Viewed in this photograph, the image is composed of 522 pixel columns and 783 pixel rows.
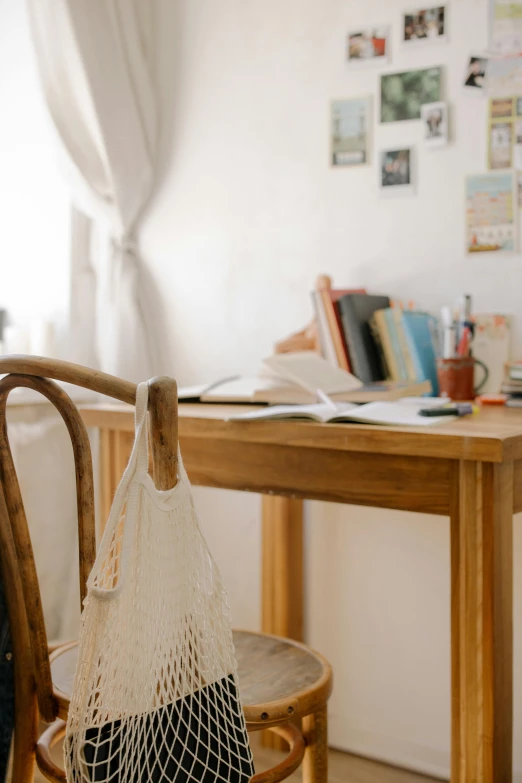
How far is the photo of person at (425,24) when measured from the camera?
1667mm

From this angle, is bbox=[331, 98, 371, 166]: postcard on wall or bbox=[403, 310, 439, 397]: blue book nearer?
bbox=[403, 310, 439, 397]: blue book

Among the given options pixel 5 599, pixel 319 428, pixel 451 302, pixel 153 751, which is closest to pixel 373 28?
pixel 451 302

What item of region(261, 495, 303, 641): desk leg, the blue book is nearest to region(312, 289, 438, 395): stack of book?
the blue book

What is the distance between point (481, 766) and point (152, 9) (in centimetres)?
185

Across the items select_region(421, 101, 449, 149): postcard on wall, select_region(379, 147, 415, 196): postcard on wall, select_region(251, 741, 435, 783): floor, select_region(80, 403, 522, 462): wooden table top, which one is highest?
select_region(421, 101, 449, 149): postcard on wall

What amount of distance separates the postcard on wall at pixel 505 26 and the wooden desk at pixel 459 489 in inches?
30.7

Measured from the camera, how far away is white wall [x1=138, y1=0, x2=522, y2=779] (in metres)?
1.69

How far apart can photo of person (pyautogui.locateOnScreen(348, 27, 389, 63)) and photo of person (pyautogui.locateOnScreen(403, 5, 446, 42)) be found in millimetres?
50

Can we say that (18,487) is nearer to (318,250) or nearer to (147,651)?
(147,651)

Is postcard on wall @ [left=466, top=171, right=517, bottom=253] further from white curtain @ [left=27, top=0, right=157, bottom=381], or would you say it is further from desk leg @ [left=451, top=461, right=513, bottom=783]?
white curtain @ [left=27, top=0, right=157, bottom=381]

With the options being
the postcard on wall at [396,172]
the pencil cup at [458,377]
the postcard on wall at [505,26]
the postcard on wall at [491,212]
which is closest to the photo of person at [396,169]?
the postcard on wall at [396,172]

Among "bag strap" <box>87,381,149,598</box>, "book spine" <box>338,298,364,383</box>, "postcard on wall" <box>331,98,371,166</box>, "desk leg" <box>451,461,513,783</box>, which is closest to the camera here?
"bag strap" <box>87,381,149,598</box>

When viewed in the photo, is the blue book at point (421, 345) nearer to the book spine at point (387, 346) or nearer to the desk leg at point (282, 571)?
the book spine at point (387, 346)

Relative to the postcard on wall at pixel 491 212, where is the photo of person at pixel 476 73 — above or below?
above
